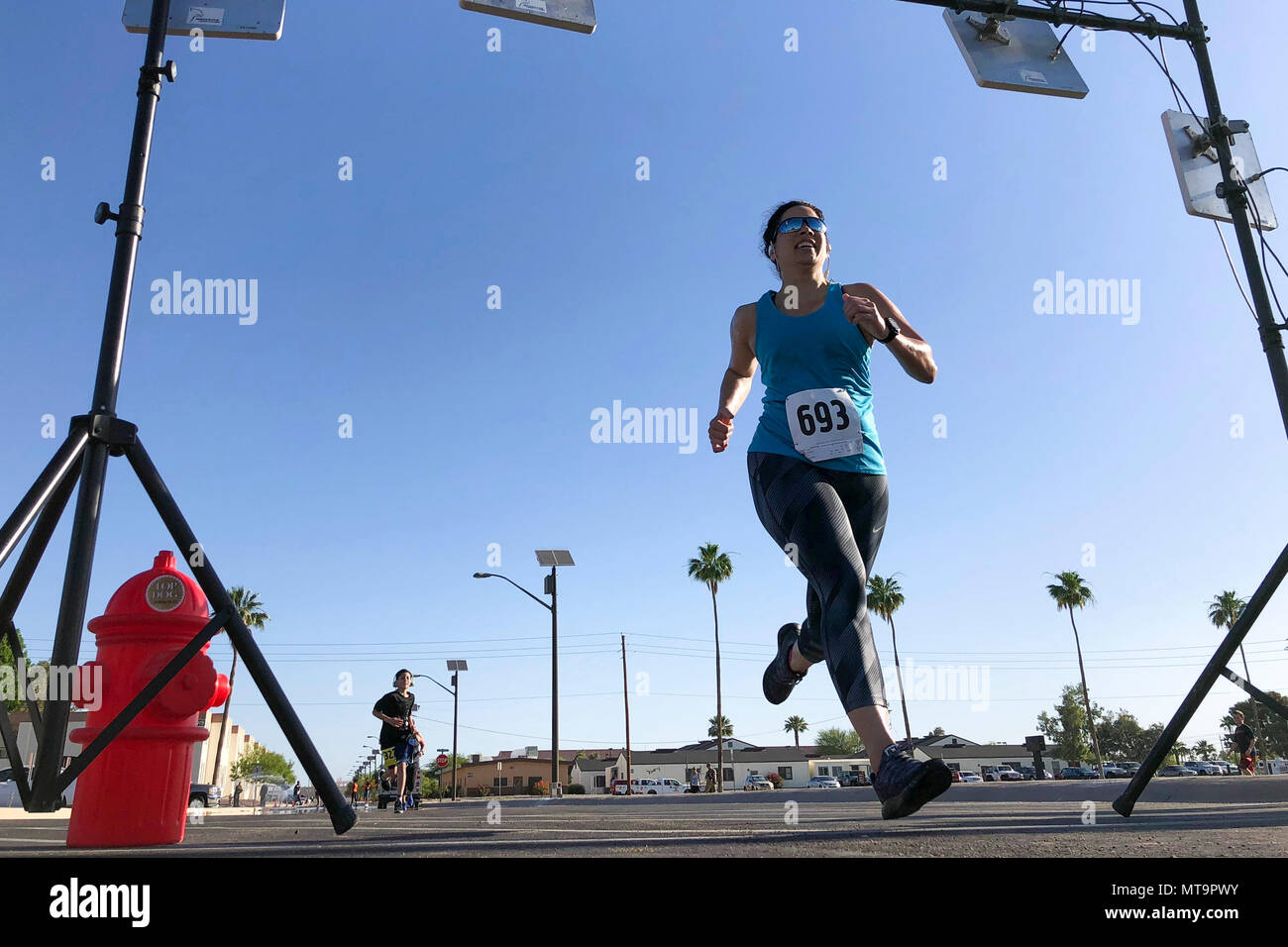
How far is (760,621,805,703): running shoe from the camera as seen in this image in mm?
3734

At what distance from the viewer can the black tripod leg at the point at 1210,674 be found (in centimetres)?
379

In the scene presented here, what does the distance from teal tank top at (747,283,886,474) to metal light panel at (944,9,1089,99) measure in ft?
10.4

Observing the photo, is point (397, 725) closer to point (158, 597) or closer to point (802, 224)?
point (158, 597)

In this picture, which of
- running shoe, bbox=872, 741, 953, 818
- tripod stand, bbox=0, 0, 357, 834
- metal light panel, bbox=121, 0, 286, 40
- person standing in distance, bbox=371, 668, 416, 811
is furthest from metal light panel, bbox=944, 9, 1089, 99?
person standing in distance, bbox=371, 668, 416, 811

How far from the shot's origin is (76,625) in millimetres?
2566

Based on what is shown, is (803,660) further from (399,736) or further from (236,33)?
(399,736)

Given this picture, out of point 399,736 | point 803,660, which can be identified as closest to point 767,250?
point 803,660

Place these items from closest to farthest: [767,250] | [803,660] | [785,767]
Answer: [803,660] → [767,250] → [785,767]

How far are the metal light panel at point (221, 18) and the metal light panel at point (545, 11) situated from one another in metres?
1.65

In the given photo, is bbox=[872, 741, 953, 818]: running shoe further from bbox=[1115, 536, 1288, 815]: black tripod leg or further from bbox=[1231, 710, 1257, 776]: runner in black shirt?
bbox=[1231, 710, 1257, 776]: runner in black shirt

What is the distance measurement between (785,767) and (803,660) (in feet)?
347

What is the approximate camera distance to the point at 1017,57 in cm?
584

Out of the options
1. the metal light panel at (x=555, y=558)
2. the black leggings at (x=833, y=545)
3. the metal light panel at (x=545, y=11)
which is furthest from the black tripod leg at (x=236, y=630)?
the metal light panel at (x=555, y=558)
